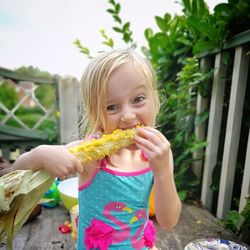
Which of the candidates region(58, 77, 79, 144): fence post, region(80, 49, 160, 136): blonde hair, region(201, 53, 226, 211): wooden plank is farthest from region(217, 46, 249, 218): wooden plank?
region(58, 77, 79, 144): fence post

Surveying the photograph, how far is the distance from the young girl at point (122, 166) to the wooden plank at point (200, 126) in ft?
3.51

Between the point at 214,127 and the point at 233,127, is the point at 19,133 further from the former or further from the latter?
the point at 233,127

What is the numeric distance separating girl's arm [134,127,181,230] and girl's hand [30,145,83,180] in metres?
0.23

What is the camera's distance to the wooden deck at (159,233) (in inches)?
57.1

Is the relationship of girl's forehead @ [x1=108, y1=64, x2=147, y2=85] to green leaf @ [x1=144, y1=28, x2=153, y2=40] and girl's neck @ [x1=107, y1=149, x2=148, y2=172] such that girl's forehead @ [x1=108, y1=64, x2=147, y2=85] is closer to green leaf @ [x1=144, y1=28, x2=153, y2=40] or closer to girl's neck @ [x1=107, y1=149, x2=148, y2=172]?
girl's neck @ [x1=107, y1=149, x2=148, y2=172]

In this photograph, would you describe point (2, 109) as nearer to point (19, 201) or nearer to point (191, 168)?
point (191, 168)

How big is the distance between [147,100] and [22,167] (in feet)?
1.56

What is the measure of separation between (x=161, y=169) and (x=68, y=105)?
2.46 m

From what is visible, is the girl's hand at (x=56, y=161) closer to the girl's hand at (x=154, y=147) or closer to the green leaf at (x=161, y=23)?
the girl's hand at (x=154, y=147)

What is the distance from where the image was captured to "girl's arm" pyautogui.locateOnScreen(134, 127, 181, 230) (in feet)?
2.56

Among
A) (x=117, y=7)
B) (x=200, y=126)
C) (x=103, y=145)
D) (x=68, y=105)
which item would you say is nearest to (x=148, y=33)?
(x=117, y=7)

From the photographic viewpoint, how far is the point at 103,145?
800mm

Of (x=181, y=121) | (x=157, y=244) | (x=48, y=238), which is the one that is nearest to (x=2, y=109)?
(x=48, y=238)

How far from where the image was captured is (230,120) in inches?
61.9
